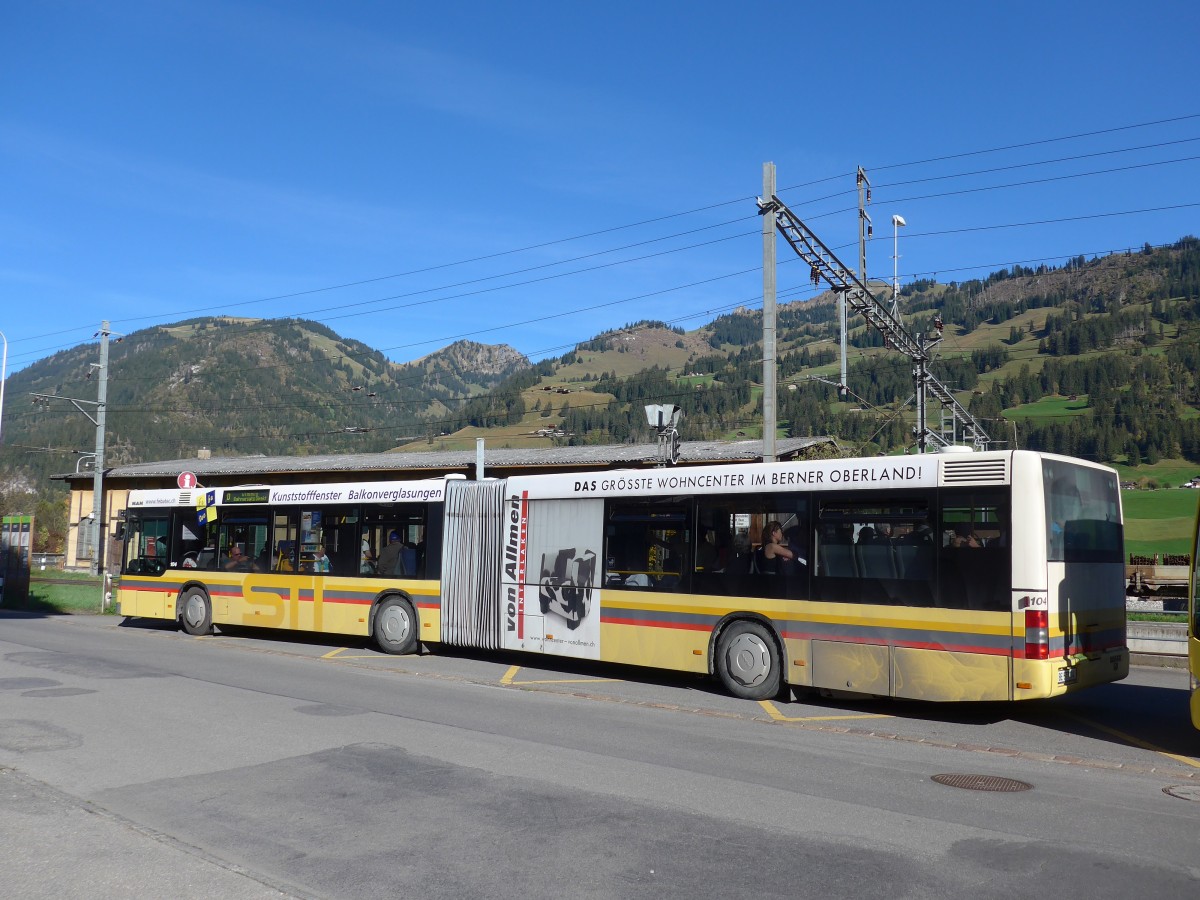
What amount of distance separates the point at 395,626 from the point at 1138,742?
11.2m

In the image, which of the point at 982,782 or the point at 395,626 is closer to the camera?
the point at 982,782

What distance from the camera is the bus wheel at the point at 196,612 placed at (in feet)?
64.5

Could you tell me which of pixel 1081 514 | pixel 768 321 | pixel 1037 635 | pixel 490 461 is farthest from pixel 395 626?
pixel 490 461

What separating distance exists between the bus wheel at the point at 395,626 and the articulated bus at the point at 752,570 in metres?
0.03

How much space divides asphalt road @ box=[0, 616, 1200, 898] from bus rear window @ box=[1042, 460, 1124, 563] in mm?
1824

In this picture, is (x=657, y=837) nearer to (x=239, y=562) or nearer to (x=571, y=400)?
(x=239, y=562)

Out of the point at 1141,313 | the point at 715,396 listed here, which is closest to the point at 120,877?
the point at 715,396

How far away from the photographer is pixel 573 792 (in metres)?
7.46

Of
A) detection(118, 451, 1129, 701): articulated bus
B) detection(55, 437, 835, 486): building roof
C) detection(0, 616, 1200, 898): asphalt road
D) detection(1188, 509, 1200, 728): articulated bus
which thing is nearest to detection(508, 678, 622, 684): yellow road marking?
detection(118, 451, 1129, 701): articulated bus

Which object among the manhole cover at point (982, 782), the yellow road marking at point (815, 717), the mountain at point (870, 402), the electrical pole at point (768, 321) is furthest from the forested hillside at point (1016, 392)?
the manhole cover at point (982, 782)

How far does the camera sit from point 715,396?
118m

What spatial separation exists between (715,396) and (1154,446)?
171ft

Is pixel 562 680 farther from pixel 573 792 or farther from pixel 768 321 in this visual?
pixel 768 321

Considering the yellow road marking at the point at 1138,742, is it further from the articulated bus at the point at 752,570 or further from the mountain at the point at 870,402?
the mountain at the point at 870,402
